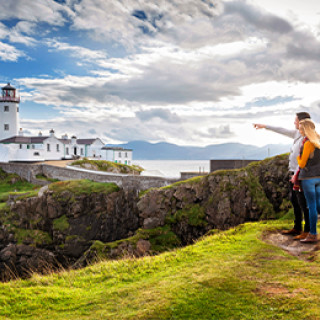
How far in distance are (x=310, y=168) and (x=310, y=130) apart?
952mm

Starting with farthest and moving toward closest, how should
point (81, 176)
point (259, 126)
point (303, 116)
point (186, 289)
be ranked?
point (81, 176), point (259, 126), point (303, 116), point (186, 289)

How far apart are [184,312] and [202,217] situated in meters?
20.8

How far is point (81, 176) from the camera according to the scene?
138 ft

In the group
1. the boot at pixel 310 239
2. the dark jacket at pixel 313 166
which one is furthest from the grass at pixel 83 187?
the dark jacket at pixel 313 166

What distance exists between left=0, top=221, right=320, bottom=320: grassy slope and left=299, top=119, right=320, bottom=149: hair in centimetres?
293

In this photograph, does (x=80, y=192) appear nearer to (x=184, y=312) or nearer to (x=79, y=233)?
(x=79, y=233)

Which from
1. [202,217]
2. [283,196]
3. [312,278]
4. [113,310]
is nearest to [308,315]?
[312,278]

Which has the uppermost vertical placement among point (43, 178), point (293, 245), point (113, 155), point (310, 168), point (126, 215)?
point (113, 155)

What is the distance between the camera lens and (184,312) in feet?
15.9

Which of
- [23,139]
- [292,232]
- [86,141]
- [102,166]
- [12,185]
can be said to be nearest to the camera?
[292,232]

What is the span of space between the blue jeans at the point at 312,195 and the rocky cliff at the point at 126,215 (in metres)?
13.8

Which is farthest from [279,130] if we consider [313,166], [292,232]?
[292,232]

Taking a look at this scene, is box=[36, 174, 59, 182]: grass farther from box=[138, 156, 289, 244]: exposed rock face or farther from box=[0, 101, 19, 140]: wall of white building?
box=[138, 156, 289, 244]: exposed rock face

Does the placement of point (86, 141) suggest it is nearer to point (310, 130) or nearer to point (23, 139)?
point (23, 139)
